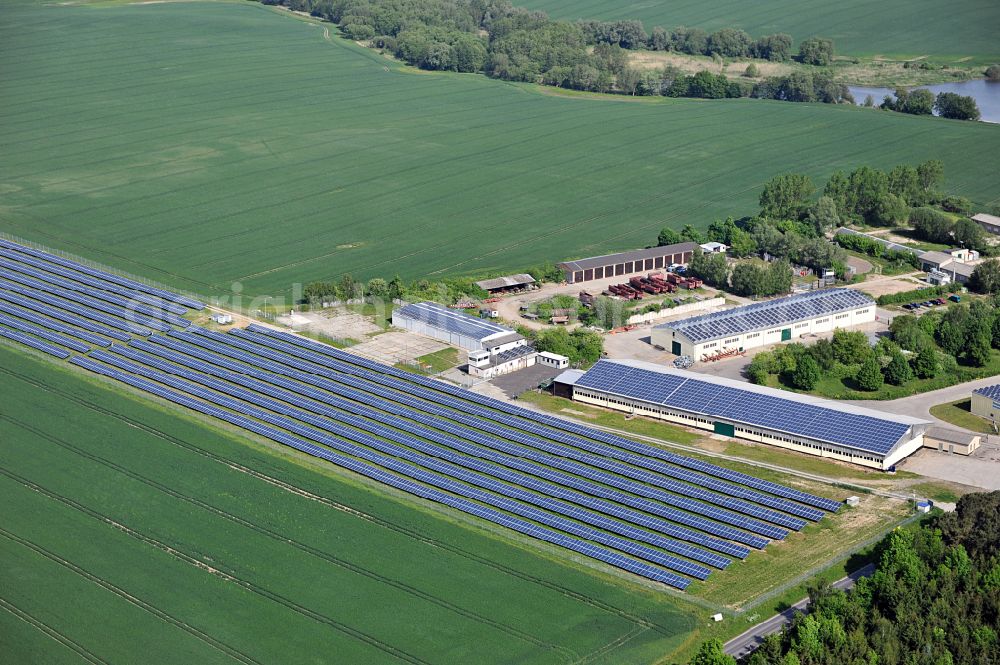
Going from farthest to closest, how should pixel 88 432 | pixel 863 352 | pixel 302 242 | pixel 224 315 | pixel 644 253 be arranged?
pixel 302 242, pixel 644 253, pixel 224 315, pixel 863 352, pixel 88 432

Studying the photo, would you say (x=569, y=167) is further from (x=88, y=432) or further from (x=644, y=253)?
(x=88, y=432)

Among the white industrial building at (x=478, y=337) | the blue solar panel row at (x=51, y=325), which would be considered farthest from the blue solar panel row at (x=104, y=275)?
the white industrial building at (x=478, y=337)

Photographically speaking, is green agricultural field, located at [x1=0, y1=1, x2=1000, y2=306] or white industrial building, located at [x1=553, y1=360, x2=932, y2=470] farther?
green agricultural field, located at [x1=0, y1=1, x2=1000, y2=306]

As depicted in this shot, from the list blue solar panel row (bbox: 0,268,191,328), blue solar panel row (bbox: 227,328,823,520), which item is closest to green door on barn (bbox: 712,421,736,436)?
blue solar panel row (bbox: 227,328,823,520)

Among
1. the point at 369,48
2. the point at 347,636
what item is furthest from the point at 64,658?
the point at 369,48

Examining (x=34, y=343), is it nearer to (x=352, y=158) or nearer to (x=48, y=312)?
(x=48, y=312)

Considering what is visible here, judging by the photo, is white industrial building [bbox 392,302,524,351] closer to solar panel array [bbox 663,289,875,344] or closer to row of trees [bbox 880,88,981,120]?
solar panel array [bbox 663,289,875,344]
